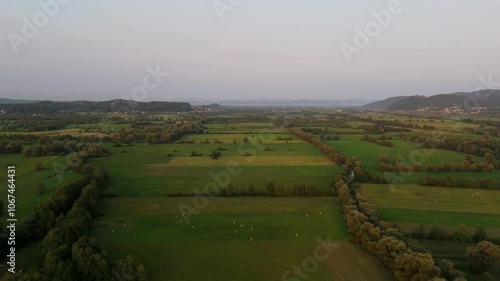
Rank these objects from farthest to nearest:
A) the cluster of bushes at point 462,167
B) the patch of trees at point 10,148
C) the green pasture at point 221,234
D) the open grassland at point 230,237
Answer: the patch of trees at point 10,148 → the cluster of bushes at point 462,167 → the green pasture at point 221,234 → the open grassland at point 230,237

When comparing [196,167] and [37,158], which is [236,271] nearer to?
[196,167]

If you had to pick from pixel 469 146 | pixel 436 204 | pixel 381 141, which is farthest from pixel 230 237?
pixel 381 141

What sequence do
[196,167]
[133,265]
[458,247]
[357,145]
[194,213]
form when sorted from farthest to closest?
[357,145] → [196,167] → [194,213] → [458,247] → [133,265]

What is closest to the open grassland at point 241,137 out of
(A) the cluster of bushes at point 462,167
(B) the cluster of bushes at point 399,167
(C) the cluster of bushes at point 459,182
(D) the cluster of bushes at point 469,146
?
(D) the cluster of bushes at point 469,146

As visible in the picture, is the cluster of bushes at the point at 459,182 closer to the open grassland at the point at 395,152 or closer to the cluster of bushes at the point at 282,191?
the open grassland at the point at 395,152

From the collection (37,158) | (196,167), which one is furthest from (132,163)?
(37,158)

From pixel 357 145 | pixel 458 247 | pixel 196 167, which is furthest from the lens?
pixel 357 145
